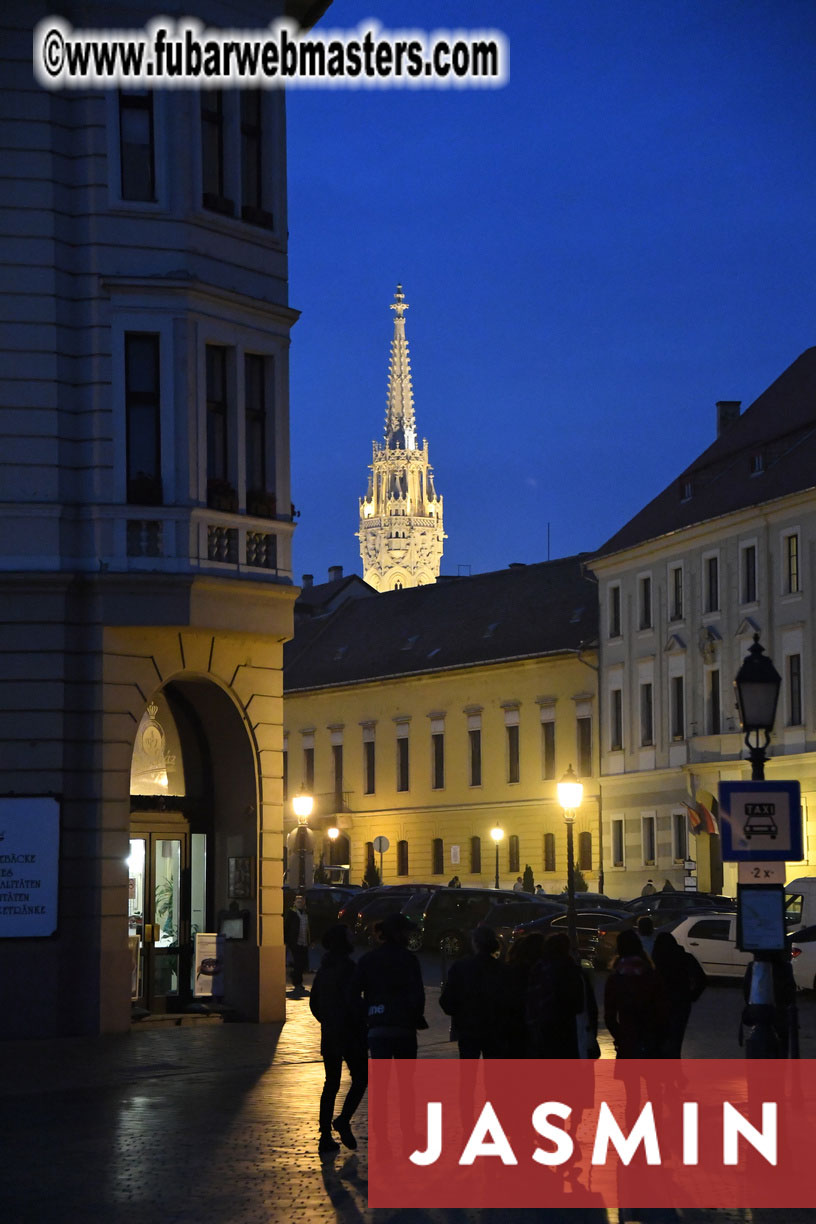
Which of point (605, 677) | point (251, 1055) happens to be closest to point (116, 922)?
point (251, 1055)

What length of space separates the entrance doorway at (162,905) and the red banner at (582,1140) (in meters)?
9.69

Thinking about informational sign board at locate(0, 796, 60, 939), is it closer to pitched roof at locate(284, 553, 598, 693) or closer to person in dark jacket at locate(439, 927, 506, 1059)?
person in dark jacket at locate(439, 927, 506, 1059)

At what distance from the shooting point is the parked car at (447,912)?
49000mm

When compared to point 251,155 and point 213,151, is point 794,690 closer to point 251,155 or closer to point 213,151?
point 251,155

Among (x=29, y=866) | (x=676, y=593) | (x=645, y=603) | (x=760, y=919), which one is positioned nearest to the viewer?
(x=760, y=919)

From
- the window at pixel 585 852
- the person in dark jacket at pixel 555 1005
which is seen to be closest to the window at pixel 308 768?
the window at pixel 585 852

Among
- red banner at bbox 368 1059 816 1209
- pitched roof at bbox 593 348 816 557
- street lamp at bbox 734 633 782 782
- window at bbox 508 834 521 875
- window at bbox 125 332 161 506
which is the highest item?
pitched roof at bbox 593 348 816 557

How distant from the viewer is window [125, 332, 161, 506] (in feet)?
91.5

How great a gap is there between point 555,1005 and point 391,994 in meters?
1.32

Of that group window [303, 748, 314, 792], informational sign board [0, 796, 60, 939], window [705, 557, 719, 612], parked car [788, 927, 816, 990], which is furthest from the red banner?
window [303, 748, 314, 792]

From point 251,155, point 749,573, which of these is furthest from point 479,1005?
point 749,573

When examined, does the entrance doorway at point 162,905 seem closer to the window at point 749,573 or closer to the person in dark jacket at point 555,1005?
the person in dark jacket at point 555,1005

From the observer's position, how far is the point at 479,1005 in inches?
661

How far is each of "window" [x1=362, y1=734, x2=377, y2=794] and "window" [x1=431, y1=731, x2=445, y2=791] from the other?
13.4 feet
